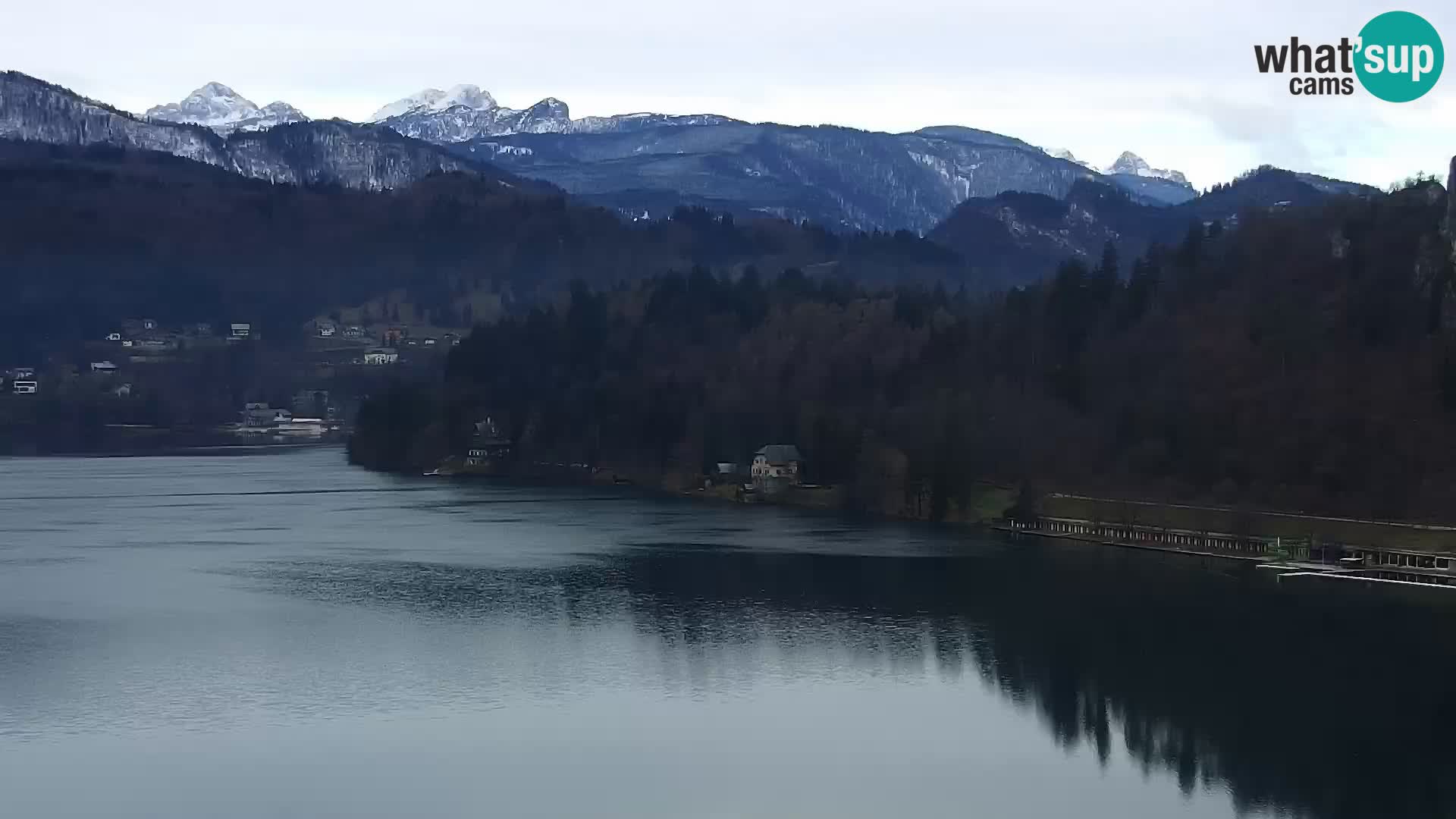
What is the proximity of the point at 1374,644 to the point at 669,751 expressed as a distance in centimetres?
1723

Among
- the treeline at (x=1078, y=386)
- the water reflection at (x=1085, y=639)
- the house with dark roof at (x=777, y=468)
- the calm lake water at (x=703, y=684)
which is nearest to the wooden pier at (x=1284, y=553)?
the calm lake water at (x=703, y=684)

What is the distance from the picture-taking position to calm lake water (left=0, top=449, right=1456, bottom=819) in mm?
27062

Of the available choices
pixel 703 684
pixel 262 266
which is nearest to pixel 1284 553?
pixel 703 684

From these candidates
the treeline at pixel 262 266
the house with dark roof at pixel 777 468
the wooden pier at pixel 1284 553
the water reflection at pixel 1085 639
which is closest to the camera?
the water reflection at pixel 1085 639

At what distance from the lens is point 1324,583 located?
4678 centimetres

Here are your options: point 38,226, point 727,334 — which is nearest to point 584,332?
point 727,334

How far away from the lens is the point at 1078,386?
73125 mm

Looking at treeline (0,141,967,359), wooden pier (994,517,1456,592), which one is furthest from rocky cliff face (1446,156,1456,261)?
treeline (0,141,967,359)

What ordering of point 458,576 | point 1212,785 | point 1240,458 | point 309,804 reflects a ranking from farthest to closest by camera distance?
point 1240,458 → point 458,576 → point 1212,785 → point 309,804

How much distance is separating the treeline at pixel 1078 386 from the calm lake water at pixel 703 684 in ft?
25.0

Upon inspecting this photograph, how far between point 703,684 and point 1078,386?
137ft

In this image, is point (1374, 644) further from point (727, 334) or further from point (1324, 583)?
point (727, 334)

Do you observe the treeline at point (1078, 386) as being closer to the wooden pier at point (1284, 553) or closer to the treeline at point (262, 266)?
the wooden pier at point (1284, 553)

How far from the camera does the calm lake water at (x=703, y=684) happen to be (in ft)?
88.8
